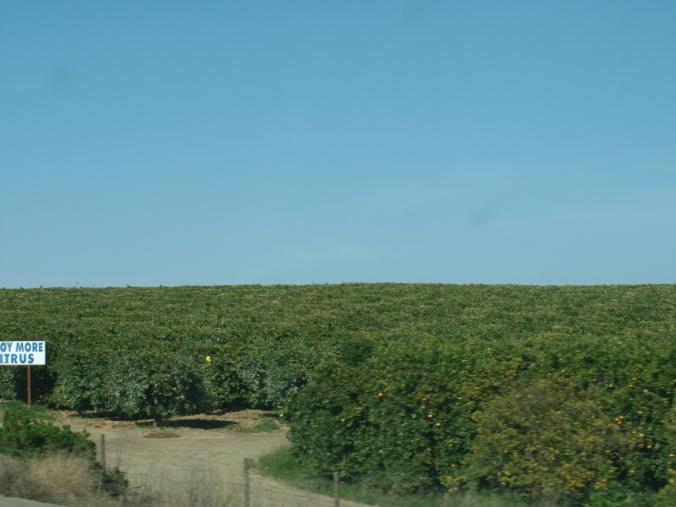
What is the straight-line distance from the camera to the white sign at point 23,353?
18016mm

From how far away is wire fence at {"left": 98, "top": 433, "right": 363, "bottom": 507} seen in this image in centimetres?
1050

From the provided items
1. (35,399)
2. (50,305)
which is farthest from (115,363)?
(50,305)

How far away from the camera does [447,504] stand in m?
11.7

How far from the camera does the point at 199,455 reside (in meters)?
15.6

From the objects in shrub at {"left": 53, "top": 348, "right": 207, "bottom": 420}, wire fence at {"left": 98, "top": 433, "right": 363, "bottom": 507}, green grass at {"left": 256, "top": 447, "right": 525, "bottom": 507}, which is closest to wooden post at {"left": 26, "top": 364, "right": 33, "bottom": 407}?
shrub at {"left": 53, "top": 348, "right": 207, "bottom": 420}

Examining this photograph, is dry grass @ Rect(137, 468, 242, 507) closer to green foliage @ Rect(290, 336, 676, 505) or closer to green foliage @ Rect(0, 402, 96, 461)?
green foliage @ Rect(0, 402, 96, 461)

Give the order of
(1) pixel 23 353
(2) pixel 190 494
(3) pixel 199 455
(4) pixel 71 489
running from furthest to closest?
(1) pixel 23 353 → (3) pixel 199 455 → (2) pixel 190 494 → (4) pixel 71 489

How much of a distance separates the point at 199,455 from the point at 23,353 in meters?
4.54

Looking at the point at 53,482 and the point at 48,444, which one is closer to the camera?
the point at 53,482

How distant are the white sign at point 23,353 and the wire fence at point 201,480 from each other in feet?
7.18

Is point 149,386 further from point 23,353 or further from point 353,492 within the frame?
point 353,492

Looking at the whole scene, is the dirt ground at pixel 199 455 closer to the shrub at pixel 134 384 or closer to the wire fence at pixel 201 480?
the wire fence at pixel 201 480

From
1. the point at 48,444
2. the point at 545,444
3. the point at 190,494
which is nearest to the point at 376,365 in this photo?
Answer: the point at 545,444

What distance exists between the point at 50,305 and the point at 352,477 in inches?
1016
